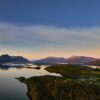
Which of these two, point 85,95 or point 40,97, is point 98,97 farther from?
point 40,97

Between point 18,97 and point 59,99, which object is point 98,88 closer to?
point 59,99

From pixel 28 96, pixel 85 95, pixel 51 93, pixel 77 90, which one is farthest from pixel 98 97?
pixel 28 96

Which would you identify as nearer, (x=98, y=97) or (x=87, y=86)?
(x=98, y=97)

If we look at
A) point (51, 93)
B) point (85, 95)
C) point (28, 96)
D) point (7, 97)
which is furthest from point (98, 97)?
point (7, 97)

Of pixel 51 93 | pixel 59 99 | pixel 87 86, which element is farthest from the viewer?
pixel 87 86

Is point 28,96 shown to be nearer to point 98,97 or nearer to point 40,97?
point 40,97

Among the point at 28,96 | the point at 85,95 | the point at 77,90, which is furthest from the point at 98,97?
the point at 28,96

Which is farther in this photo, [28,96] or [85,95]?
[28,96]

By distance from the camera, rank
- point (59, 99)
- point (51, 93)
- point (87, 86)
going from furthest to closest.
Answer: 1. point (87, 86)
2. point (51, 93)
3. point (59, 99)
